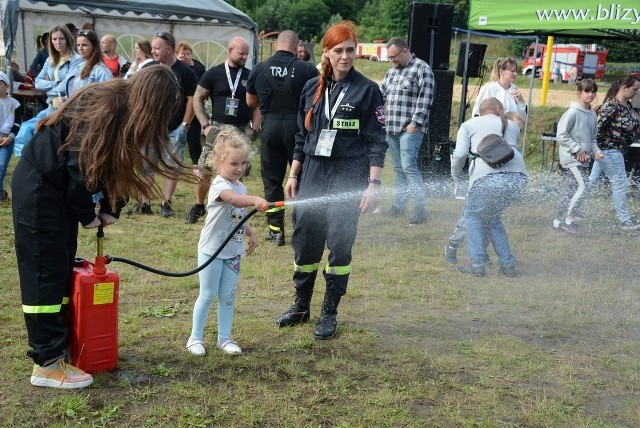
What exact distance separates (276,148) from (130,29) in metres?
10.0

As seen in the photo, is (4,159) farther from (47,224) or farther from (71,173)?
(71,173)

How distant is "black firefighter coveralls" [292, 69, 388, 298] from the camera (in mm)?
4734

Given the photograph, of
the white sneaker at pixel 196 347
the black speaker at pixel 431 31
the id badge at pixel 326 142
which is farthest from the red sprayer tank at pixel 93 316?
the black speaker at pixel 431 31

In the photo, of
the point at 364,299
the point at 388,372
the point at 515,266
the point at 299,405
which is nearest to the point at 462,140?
the point at 515,266

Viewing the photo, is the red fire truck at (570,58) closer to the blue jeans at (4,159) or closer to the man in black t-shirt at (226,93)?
the man in black t-shirt at (226,93)

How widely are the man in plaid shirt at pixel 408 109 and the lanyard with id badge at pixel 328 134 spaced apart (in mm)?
4288

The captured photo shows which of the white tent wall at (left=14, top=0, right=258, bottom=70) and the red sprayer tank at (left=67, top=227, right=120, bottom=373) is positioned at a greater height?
the white tent wall at (left=14, top=0, right=258, bottom=70)

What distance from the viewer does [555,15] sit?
1059cm

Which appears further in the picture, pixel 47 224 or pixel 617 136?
pixel 617 136

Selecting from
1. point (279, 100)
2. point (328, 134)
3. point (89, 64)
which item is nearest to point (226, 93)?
point (279, 100)

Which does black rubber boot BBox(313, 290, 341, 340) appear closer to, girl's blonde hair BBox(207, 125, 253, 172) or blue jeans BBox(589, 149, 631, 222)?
girl's blonde hair BBox(207, 125, 253, 172)

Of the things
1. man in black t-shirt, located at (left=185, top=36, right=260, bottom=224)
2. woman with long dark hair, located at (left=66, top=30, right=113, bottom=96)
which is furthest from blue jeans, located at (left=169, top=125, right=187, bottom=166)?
woman with long dark hair, located at (left=66, top=30, right=113, bottom=96)

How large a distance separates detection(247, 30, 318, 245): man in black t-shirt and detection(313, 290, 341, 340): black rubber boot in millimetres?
2448

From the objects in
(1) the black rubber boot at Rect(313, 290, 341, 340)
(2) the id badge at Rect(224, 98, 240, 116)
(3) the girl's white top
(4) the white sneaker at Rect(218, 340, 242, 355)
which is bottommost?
(4) the white sneaker at Rect(218, 340, 242, 355)
